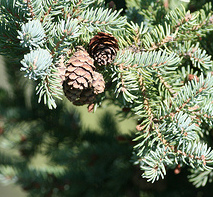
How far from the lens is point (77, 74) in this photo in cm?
41

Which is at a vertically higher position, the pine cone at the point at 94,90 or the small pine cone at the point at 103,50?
the small pine cone at the point at 103,50

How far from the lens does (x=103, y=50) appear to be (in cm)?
43

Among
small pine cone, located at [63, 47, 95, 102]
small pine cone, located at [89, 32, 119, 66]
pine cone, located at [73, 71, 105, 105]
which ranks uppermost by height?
small pine cone, located at [89, 32, 119, 66]

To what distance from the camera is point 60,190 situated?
80cm

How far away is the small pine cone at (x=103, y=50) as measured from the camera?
1.42 feet

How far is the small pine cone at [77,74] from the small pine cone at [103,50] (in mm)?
16

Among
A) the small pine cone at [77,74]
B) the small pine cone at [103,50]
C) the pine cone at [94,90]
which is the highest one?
the small pine cone at [103,50]

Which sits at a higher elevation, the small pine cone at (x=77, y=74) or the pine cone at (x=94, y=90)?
the small pine cone at (x=77, y=74)

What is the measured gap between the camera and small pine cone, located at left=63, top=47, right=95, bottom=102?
406mm

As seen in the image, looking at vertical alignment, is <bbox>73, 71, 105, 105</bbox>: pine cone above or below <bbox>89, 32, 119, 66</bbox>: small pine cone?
below

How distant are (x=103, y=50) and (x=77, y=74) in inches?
2.3

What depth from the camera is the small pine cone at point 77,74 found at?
1.33 ft

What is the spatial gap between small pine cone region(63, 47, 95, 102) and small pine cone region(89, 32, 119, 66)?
0.02 metres

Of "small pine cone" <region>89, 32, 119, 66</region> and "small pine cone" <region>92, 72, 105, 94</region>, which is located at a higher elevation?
"small pine cone" <region>89, 32, 119, 66</region>
